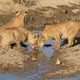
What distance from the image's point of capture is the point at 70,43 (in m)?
18.8

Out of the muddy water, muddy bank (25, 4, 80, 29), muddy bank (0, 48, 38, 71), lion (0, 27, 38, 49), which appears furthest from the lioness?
muddy bank (25, 4, 80, 29)

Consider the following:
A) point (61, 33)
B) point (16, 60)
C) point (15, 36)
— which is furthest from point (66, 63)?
point (15, 36)

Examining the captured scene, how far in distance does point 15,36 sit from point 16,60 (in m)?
2.13

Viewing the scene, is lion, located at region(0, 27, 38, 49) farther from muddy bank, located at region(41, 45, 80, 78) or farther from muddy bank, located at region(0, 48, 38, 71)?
muddy bank, located at region(41, 45, 80, 78)

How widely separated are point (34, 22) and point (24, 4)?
7.74 feet

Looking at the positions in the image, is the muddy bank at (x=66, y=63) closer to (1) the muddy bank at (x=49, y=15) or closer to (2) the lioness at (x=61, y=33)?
(2) the lioness at (x=61, y=33)

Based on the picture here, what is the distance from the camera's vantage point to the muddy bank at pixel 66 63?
1518 cm

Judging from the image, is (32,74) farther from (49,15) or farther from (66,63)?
(49,15)

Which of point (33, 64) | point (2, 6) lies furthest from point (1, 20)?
point (33, 64)

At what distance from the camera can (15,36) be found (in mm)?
18672

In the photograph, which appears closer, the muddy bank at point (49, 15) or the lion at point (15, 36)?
the lion at point (15, 36)

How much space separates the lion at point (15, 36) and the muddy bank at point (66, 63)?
51.3 inches

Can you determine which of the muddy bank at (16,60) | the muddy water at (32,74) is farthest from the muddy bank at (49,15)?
the muddy water at (32,74)

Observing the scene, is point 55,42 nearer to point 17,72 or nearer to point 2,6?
point 17,72
